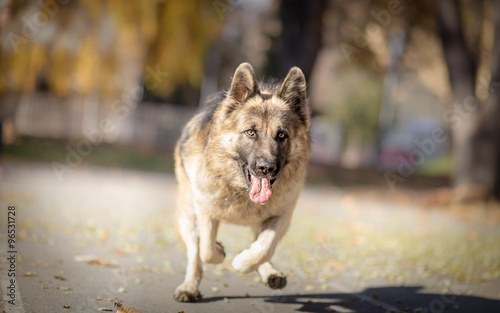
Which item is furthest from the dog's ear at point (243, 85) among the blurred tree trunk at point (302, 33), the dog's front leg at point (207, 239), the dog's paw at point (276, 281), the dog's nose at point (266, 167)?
the blurred tree trunk at point (302, 33)

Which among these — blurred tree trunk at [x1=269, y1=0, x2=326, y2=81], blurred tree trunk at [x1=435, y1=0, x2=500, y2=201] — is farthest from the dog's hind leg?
blurred tree trunk at [x1=269, y1=0, x2=326, y2=81]

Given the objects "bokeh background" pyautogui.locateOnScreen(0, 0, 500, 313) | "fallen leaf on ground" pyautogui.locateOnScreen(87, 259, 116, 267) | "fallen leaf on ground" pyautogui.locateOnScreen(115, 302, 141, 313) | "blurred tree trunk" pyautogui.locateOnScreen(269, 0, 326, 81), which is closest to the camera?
"fallen leaf on ground" pyautogui.locateOnScreen(115, 302, 141, 313)

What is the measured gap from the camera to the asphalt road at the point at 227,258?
206 inches

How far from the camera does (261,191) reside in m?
4.83

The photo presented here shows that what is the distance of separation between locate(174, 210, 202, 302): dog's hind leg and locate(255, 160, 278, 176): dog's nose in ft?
3.71

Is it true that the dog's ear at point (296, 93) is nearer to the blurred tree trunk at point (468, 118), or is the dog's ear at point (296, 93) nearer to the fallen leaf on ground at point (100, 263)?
the fallen leaf on ground at point (100, 263)

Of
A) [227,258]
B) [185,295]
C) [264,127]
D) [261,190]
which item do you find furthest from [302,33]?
[185,295]

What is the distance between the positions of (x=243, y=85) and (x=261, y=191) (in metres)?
1.08

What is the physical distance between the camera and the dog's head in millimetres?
4820

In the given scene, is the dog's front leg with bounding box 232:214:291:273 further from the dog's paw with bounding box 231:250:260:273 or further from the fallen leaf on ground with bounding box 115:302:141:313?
the fallen leaf on ground with bounding box 115:302:141:313

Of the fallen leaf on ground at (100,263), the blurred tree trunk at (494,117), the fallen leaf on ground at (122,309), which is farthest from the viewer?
the blurred tree trunk at (494,117)

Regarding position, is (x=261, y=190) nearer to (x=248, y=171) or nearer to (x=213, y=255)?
(x=248, y=171)

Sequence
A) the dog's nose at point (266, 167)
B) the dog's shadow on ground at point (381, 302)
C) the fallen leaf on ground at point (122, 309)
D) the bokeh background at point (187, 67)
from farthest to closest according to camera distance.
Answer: the bokeh background at point (187, 67), the dog's shadow on ground at point (381, 302), the dog's nose at point (266, 167), the fallen leaf on ground at point (122, 309)

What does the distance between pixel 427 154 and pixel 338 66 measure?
10.6 metres
